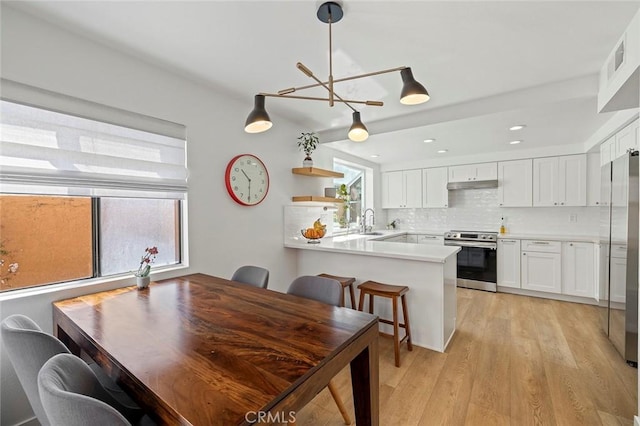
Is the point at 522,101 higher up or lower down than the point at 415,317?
higher up

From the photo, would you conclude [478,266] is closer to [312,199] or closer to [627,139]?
[627,139]

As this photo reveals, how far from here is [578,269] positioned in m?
3.83

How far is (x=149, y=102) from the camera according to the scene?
209 centimetres

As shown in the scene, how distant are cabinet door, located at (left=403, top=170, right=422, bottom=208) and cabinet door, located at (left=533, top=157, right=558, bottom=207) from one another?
69.4 inches

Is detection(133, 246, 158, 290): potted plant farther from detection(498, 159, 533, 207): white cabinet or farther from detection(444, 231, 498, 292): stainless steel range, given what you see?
detection(498, 159, 533, 207): white cabinet

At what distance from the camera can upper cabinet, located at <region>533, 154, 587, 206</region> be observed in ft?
13.3

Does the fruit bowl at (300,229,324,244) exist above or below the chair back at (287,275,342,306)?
above

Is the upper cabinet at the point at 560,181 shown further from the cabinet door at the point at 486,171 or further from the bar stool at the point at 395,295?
the bar stool at the point at 395,295

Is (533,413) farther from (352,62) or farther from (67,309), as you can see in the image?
(67,309)

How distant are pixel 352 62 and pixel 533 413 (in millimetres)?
2637

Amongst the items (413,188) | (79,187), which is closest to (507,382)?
A: (79,187)

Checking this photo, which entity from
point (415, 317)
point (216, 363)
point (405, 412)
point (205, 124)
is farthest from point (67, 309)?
point (415, 317)

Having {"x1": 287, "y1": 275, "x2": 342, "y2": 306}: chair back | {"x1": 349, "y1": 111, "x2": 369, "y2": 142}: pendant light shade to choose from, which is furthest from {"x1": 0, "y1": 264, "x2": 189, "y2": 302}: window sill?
{"x1": 349, "y1": 111, "x2": 369, "y2": 142}: pendant light shade

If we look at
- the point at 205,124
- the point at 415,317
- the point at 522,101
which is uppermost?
the point at 522,101
